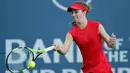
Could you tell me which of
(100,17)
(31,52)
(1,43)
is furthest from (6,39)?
(31,52)

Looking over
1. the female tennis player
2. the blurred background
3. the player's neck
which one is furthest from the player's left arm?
the blurred background

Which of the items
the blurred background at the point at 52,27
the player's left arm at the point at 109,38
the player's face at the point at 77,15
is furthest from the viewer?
the blurred background at the point at 52,27

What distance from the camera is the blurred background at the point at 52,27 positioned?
23.3 ft

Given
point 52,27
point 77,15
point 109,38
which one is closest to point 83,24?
point 77,15

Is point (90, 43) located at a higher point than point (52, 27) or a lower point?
lower

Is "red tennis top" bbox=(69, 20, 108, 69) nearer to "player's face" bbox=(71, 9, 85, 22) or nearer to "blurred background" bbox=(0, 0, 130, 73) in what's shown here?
"player's face" bbox=(71, 9, 85, 22)

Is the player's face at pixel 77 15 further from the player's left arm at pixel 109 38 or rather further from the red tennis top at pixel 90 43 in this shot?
the player's left arm at pixel 109 38

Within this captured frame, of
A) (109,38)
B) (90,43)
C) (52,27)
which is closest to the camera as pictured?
(109,38)

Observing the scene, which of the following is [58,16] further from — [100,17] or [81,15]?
[81,15]

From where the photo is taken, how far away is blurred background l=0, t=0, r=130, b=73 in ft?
23.3

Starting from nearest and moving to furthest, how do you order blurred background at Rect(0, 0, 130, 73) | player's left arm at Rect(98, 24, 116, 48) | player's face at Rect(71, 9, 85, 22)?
player's left arm at Rect(98, 24, 116, 48) → player's face at Rect(71, 9, 85, 22) → blurred background at Rect(0, 0, 130, 73)

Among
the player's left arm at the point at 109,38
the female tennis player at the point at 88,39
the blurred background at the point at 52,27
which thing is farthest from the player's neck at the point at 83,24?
the blurred background at the point at 52,27

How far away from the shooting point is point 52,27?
715cm

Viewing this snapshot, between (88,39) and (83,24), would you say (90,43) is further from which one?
(83,24)
